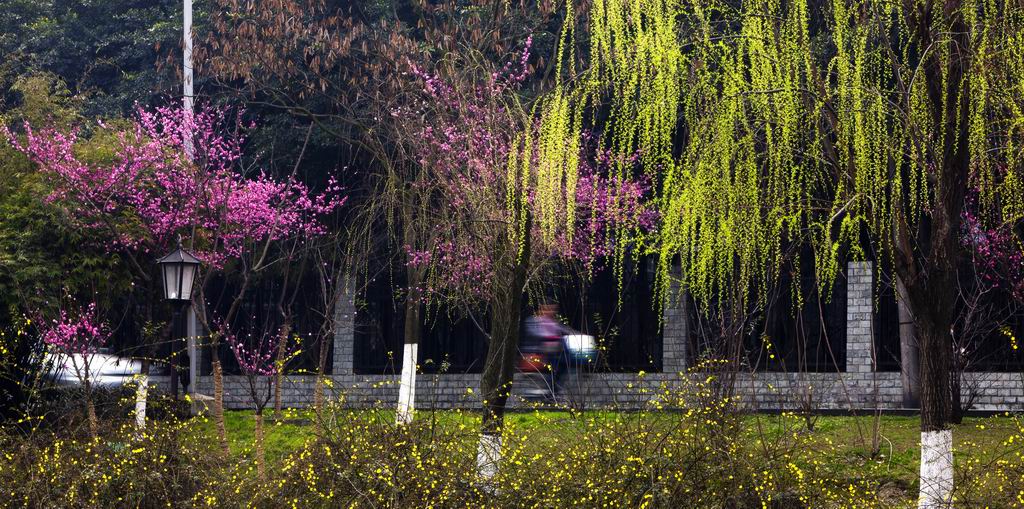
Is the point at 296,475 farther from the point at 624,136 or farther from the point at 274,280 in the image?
the point at 274,280

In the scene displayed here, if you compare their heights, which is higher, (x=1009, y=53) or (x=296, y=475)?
(x=1009, y=53)

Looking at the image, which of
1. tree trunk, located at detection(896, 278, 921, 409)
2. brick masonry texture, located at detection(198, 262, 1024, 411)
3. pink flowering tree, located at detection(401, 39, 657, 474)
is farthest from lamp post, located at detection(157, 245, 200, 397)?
tree trunk, located at detection(896, 278, 921, 409)

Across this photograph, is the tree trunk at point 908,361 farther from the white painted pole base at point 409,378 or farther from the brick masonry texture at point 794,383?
the white painted pole base at point 409,378

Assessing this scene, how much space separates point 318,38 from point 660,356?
6881 millimetres

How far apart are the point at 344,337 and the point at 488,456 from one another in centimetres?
1183

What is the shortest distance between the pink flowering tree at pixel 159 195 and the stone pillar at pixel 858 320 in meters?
7.72

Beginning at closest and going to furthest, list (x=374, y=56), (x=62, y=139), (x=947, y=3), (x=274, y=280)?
(x=947, y=3)
(x=374, y=56)
(x=62, y=139)
(x=274, y=280)

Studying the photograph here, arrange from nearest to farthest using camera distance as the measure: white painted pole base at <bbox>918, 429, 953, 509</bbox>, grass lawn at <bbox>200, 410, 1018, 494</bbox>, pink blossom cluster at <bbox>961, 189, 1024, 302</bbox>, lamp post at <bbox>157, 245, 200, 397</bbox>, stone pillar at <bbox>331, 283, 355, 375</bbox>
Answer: white painted pole base at <bbox>918, 429, 953, 509</bbox>, grass lawn at <bbox>200, 410, 1018, 494</bbox>, lamp post at <bbox>157, 245, 200, 397</bbox>, pink blossom cluster at <bbox>961, 189, 1024, 302</bbox>, stone pillar at <bbox>331, 283, 355, 375</bbox>

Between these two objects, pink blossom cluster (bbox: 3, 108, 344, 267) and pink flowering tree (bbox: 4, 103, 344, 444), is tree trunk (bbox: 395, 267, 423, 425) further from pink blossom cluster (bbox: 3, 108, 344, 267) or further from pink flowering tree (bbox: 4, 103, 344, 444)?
pink blossom cluster (bbox: 3, 108, 344, 267)

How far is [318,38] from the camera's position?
17.1 m

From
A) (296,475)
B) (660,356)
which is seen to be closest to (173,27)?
(660,356)

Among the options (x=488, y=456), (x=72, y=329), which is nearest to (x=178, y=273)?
(x=72, y=329)

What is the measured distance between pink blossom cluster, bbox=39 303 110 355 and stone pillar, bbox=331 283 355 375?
411cm

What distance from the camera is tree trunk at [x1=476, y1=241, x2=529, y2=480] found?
1070 centimetres
